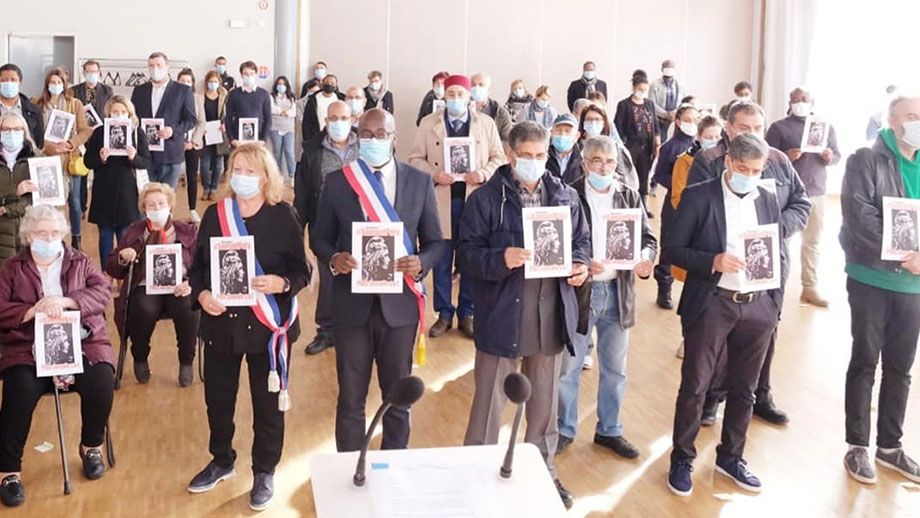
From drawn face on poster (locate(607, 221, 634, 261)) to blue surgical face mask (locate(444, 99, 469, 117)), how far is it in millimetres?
2140

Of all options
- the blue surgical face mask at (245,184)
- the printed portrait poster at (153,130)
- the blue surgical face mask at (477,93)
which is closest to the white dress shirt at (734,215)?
the blue surgical face mask at (245,184)

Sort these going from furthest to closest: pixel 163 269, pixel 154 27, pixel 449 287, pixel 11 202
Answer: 1. pixel 154 27
2. pixel 449 287
3. pixel 11 202
4. pixel 163 269

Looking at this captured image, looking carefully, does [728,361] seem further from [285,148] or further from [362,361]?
[285,148]

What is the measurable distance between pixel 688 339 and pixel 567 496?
36.4 inches

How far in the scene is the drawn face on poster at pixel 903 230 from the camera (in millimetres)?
4516

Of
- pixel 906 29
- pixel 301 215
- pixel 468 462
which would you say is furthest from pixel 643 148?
pixel 468 462

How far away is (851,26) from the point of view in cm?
1449

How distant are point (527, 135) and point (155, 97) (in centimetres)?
550

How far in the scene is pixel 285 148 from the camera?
13.8 metres

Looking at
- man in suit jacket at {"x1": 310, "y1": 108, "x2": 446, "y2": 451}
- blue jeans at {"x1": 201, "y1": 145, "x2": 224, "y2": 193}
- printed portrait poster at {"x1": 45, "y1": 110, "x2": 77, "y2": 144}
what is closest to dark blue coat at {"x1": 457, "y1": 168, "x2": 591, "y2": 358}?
man in suit jacket at {"x1": 310, "y1": 108, "x2": 446, "y2": 451}

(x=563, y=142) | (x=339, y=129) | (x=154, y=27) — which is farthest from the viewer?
(x=154, y=27)

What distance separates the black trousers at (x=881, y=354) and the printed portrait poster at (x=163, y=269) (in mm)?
3719

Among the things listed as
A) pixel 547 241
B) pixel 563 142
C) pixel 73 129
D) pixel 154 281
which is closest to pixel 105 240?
pixel 73 129

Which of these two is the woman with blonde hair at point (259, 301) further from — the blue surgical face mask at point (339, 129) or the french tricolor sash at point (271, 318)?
the blue surgical face mask at point (339, 129)
